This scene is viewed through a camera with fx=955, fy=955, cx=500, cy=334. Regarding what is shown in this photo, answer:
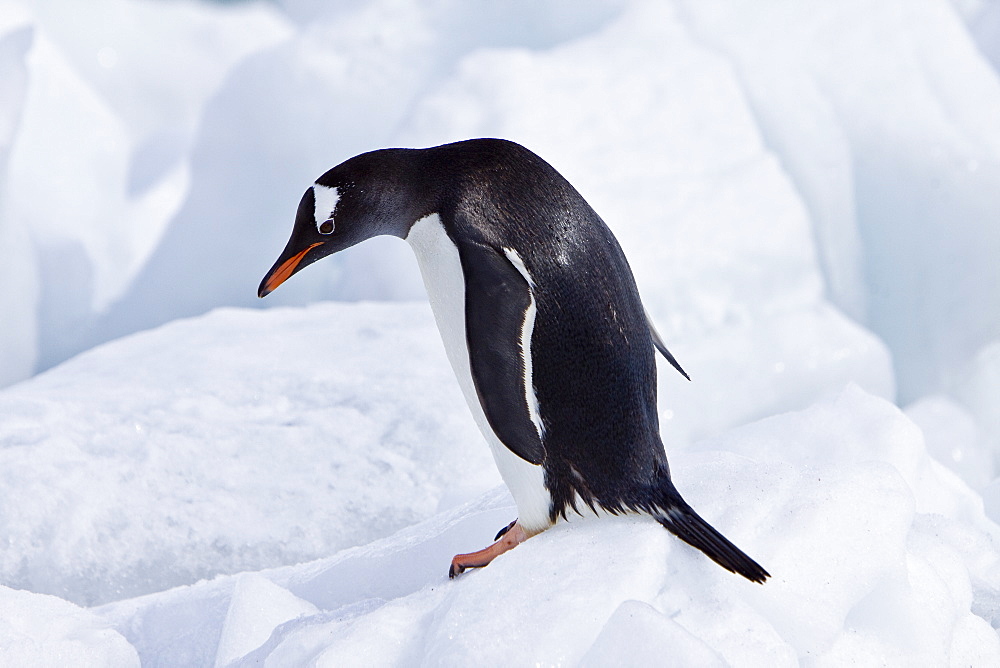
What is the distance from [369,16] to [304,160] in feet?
1.70

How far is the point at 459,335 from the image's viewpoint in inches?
42.4

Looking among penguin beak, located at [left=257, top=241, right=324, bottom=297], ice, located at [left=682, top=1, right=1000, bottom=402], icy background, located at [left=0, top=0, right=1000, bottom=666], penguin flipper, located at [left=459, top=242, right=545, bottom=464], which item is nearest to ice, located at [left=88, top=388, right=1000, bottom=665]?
icy background, located at [left=0, top=0, right=1000, bottom=666]

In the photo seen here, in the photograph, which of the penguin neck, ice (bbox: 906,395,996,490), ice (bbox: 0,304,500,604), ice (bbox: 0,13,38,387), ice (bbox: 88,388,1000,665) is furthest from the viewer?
ice (bbox: 0,13,38,387)

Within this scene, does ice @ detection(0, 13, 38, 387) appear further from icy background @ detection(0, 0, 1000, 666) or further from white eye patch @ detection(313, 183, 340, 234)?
white eye patch @ detection(313, 183, 340, 234)

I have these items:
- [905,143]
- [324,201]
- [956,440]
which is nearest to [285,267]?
[324,201]

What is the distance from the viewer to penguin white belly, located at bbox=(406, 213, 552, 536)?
1054 millimetres

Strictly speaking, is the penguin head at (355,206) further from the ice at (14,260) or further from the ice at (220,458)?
the ice at (14,260)

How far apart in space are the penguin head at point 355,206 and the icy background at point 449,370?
398mm

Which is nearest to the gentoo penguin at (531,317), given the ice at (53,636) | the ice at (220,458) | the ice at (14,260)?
the ice at (53,636)

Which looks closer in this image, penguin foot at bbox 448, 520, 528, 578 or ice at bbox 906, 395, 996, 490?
penguin foot at bbox 448, 520, 528, 578

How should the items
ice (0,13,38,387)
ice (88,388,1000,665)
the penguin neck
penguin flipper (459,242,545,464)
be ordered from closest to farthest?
ice (88,388,1000,665), penguin flipper (459,242,545,464), the penguin neck, ice (0,13,38,387)

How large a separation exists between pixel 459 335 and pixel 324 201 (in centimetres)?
22

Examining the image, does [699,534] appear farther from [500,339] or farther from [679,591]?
[500,339]

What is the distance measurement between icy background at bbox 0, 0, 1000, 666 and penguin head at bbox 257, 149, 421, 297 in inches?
15.7
